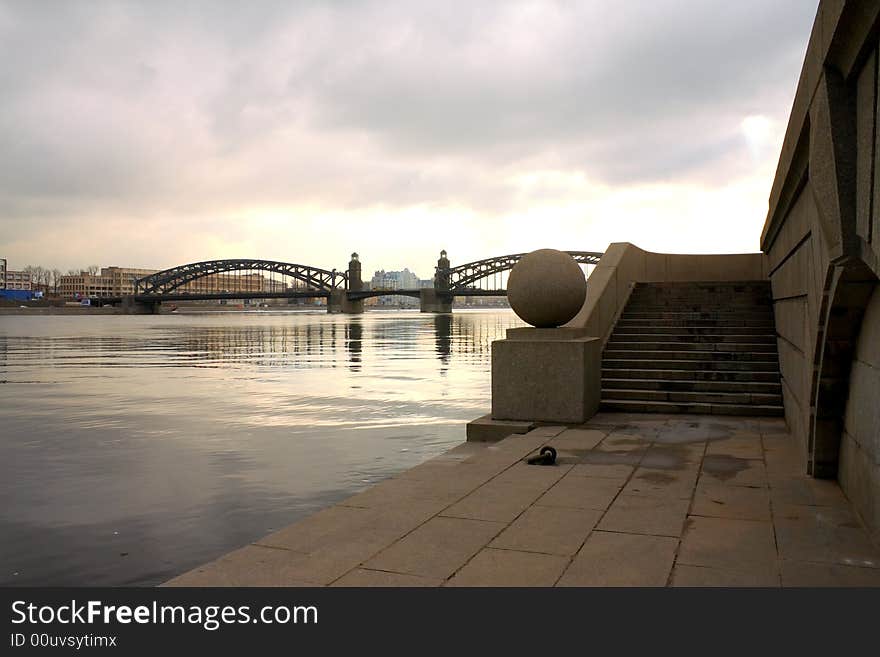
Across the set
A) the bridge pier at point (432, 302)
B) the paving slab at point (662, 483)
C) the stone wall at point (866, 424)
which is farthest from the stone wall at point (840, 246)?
the bridge pier at point (432, 302)

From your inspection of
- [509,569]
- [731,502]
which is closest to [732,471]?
[731,502]

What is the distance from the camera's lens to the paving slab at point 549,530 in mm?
4520

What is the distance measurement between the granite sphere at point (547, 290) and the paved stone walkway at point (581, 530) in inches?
105

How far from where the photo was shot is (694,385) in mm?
10766

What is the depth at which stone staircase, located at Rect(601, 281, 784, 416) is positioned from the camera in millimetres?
10344

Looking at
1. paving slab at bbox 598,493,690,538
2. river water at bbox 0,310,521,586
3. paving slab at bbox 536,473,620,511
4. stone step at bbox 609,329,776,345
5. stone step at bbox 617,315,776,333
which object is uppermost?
stone step at bbox 617,315,776,333

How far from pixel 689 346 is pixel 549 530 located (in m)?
8.12

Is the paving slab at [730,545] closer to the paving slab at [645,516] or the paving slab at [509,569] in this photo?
the paving slab at [645,516]

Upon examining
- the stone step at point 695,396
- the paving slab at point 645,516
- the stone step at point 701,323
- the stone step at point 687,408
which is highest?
the stone step at point 701,323

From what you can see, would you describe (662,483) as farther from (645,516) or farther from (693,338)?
(693,338)

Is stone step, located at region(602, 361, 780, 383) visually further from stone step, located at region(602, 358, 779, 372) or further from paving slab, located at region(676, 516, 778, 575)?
paving slab, located at region(676, 516, 778, 575)

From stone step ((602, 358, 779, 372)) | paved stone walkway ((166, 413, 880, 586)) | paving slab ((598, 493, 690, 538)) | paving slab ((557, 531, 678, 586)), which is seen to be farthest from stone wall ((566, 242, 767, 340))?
paving slab ((557, 531, 678, 586))

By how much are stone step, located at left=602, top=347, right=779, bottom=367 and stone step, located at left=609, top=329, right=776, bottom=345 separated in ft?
1.55
